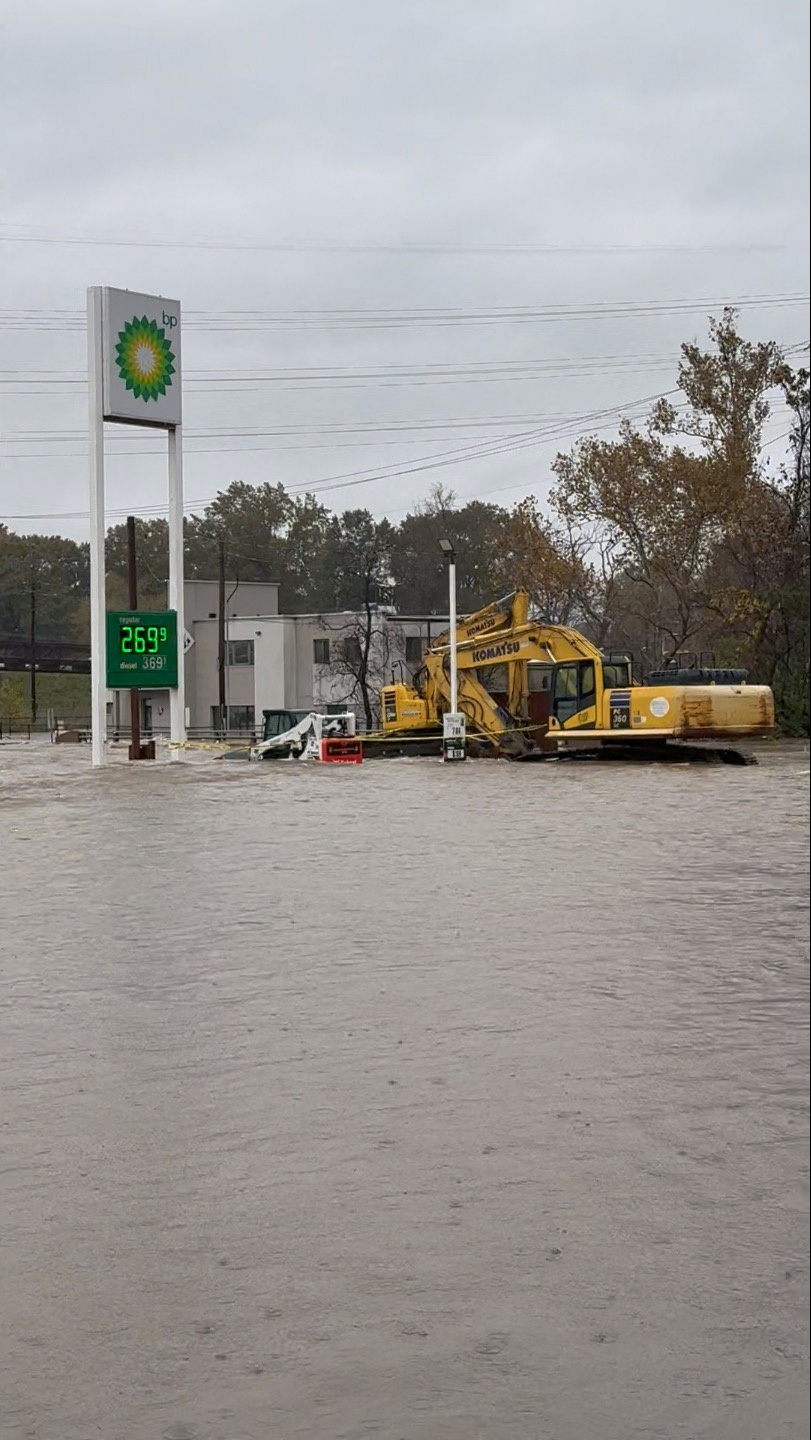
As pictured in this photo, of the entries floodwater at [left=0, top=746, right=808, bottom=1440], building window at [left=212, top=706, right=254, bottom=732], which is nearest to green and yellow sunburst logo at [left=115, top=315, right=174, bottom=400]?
floodwater at [left=0, top=746, right=808, bottom=1440]

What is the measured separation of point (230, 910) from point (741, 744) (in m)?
4.69

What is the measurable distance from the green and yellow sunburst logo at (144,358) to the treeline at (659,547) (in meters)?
0.40

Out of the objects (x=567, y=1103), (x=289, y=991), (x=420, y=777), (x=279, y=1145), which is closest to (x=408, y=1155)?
(x=279, y=1145)

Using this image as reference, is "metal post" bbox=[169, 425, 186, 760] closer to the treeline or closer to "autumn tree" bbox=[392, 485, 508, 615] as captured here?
the treeline

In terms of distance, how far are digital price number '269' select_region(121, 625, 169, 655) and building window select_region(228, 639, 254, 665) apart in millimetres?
2758

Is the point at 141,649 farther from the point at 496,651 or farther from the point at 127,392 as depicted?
the point at 496,651

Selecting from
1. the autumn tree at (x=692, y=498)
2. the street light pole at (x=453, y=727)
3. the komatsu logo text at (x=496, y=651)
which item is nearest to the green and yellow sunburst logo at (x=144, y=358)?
the autumn tree at (x=692, y=498)

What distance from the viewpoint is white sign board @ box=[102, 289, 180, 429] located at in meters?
3.55

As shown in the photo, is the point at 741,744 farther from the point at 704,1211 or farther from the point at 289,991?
the point at 289,991

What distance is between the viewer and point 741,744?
66 centimetres

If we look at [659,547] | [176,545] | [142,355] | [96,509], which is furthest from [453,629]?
[659,547]

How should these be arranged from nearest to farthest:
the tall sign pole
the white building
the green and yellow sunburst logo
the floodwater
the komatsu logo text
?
the floodwater
the tall sign pole
the green and yellow sunburst logo
the white building
the komatsu logo text

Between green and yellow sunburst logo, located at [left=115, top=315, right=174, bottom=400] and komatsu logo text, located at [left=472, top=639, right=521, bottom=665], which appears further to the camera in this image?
komatsu logo text, located at [left=472, top=639, right=521, bottom=665]

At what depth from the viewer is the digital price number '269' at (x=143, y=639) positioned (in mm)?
4844
